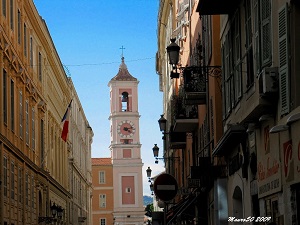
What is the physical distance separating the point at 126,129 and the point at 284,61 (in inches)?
4221

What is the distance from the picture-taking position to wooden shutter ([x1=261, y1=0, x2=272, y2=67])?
1269 centimetres

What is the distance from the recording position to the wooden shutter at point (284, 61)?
11.4 metres

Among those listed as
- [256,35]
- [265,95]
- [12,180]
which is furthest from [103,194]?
[265,95]

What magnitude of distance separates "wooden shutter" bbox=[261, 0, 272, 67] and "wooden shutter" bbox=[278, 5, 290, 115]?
2.87 feet

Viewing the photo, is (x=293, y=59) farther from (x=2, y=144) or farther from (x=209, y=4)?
(x=2, y=144)

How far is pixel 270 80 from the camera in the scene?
12.0 metres

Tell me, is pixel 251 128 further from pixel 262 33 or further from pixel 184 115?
pixel 184 115

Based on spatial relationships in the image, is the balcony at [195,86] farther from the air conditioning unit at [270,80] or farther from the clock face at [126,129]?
the clock face at [126,129]

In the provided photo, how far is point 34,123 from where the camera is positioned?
4125 centimetres

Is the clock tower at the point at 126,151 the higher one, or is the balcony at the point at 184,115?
the clock tower at the point at 126,151

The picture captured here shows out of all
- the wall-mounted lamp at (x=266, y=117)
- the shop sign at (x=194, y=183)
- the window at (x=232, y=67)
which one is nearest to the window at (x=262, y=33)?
the wall-mounted lamp at (x=266, y=117)

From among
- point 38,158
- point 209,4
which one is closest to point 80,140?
point 38,158

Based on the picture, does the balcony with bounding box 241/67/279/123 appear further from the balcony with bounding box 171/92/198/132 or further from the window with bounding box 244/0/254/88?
the balcony with bounding box 171/92/198/132

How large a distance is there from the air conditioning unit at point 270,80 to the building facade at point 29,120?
1837 cm
